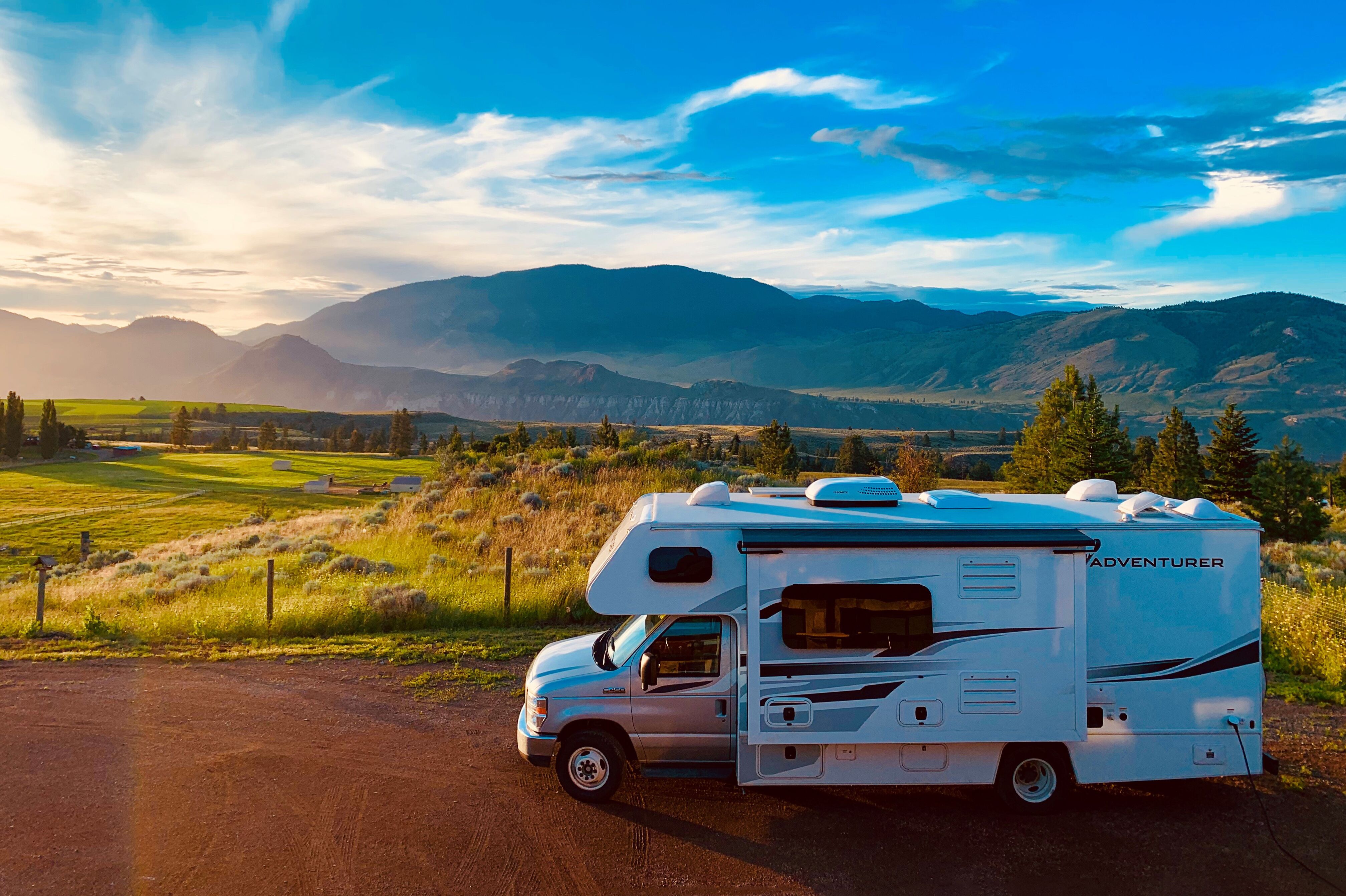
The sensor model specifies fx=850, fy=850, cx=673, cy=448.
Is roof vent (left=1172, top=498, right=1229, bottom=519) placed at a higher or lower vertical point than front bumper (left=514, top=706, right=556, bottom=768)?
higher

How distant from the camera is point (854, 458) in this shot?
71.2 meters

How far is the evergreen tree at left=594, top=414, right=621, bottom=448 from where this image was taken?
→ 97.3 feet

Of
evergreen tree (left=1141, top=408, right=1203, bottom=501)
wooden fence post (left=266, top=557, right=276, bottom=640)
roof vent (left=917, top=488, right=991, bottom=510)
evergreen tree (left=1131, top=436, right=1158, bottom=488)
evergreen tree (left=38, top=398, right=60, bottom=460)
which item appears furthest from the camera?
evergreen tree (left=38, top=398, right=60, bottom=460)

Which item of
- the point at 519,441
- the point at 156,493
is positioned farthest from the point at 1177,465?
the point at 156,493

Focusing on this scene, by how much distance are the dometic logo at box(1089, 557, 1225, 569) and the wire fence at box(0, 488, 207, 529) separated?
6428 centimetres

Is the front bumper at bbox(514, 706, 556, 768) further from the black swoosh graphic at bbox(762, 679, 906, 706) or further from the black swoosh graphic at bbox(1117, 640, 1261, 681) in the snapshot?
the black swoosh graphic at bbox(1117, 640, 1261, 681)

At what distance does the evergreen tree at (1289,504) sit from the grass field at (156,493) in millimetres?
39971

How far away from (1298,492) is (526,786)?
3377 centimetres

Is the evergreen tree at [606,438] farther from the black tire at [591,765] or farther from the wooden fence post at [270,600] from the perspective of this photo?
the black tire at [591,765]

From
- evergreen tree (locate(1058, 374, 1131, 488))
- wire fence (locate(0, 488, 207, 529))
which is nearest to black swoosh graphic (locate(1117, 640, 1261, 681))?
evergreen tree (locate(1058, 374, 1131, 488))

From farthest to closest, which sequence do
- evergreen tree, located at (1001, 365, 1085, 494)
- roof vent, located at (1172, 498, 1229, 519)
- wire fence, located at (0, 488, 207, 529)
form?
wire fence, located at (0, 488, 207, 529), evergreen tree, located at (1001, 365, 1085, 494), roof vent, located at (1172, 498, 1229, 519)

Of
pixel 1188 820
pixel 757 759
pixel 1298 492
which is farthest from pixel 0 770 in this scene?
pixel 1298 492

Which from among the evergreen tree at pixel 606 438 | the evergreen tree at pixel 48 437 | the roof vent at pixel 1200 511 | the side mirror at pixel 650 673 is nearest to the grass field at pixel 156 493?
the evergreen tree at pixel 48 437

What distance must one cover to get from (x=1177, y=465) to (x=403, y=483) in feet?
189
